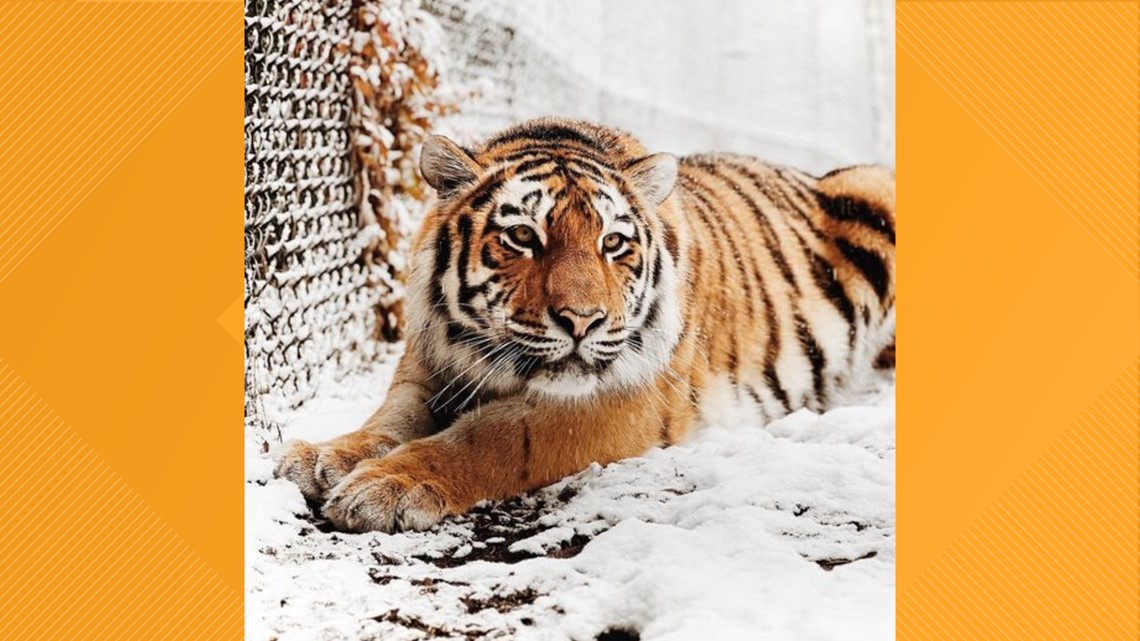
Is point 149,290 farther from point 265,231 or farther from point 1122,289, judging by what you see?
point 1122,289

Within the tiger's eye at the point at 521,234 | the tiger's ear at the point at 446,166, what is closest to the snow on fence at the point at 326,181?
the tiger's ear at the point at 446,166

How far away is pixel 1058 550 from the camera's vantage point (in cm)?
178

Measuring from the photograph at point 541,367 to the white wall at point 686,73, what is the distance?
565 millimetres

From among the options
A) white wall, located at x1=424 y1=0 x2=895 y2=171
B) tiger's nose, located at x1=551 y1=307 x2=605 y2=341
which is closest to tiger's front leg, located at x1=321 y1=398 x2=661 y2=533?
tiger's nose, located at x1=551 y1=307 x2=605 y2=341

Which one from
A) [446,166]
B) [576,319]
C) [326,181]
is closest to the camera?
[576,319]

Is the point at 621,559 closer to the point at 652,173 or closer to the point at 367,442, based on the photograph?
the point at 367,442

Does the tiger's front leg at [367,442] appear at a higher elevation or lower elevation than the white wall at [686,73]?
lower

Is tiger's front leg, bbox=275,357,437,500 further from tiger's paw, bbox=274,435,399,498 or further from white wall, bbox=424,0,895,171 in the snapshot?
white wall, bbox=424,0,895,171

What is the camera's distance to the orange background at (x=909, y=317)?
1774mm

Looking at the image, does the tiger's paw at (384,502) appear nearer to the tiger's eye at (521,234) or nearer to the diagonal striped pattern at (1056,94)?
the tiger's eye at (521,234)

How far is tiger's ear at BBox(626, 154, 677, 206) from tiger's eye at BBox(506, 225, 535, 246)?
292 millimetres

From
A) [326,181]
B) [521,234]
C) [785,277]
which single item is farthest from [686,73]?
[521,234]

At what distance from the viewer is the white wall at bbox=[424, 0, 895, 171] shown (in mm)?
3684

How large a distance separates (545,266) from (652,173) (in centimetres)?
36
